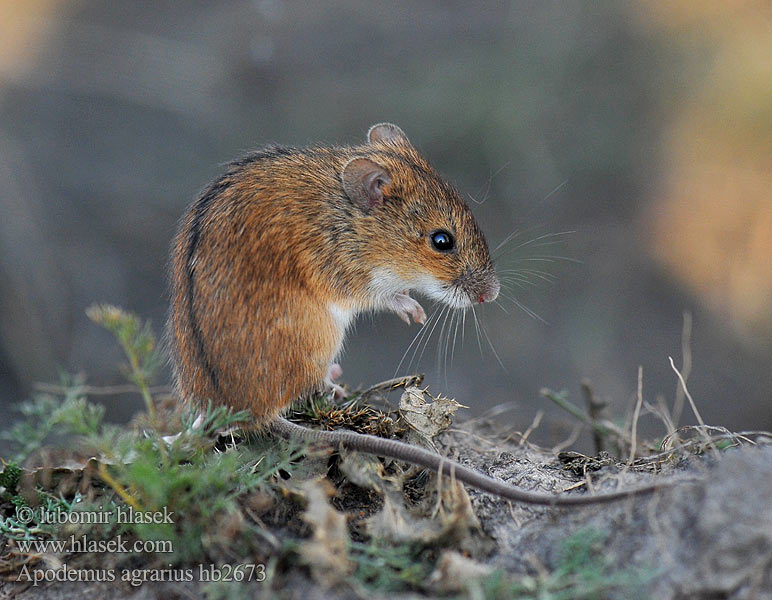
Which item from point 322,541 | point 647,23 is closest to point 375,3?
point 647,23

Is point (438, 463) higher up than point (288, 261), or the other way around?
point (288, 261)

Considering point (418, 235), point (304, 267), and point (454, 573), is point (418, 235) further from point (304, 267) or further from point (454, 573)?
point (454, 573)

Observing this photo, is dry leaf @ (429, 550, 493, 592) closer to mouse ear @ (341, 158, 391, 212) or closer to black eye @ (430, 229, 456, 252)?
black eye @ (430, 229, 456, 252)

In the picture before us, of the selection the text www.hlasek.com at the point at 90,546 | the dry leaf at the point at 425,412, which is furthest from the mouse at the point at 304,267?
the text www.hlasek.com at the point at 90,546

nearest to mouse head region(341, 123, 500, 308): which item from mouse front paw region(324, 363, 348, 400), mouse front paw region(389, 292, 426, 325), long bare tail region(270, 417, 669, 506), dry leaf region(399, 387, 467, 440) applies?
mouse front paw region(389, 292, 426, 325)

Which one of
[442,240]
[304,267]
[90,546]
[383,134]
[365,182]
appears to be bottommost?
[90,546]

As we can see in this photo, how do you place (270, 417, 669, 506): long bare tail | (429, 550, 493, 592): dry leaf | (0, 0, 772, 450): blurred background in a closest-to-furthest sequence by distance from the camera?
(429, 550, 493, 592): dry leaf < (270, 417, 669, 506): long bare tail < (0, 0, 772, 450): blurred background

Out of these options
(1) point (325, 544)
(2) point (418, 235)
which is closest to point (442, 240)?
(2) point (418, 235)

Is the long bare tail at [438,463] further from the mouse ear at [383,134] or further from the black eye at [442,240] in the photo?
the mouse ear at [383,134]
